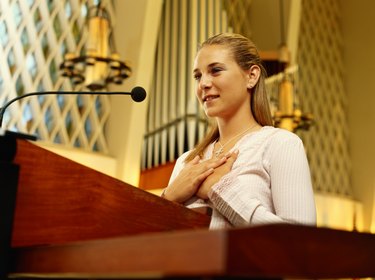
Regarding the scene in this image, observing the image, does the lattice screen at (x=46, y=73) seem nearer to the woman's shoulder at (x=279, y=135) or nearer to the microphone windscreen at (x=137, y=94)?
the microphone windscreen at (x=137, y=94)

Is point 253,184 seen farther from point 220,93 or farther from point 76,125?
point 76,125

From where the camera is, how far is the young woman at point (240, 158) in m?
1.31

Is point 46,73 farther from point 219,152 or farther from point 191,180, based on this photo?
point 191,180

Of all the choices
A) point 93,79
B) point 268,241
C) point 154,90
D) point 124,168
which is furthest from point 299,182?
point 154,90

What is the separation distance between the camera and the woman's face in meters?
1.55

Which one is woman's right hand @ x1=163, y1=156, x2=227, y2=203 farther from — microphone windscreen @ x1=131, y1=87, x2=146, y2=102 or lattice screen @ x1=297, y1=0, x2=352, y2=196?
lattice screen @ x1=297, y1=0, x2=352, y2=196

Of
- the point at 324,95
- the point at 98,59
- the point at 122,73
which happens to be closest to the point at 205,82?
the point at 98,59

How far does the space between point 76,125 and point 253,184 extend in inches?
154

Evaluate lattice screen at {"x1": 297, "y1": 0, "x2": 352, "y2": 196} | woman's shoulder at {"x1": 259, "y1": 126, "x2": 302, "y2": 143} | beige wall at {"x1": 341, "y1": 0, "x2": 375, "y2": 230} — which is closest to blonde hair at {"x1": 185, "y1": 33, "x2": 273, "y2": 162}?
woman's shoulder at {"x1": 259, "y1": 126, "x2": 302, "y2": 143}

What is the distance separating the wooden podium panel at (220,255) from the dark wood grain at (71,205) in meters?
0.18

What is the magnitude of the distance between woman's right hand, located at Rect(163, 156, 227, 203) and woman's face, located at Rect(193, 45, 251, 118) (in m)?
0.17

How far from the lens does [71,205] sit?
1.12 m

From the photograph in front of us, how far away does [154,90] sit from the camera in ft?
18.7

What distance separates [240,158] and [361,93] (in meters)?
6.76
